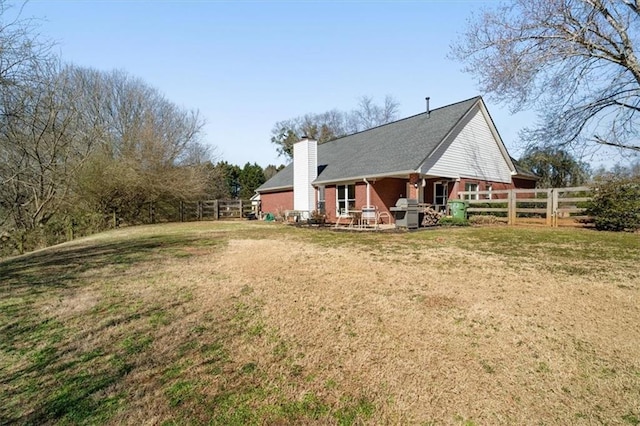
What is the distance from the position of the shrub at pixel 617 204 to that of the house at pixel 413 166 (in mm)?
5656

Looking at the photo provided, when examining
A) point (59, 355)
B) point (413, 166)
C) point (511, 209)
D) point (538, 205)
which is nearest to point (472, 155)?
point (538, 205)

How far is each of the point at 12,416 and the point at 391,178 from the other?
49.1 feet

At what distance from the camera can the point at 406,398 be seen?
2.49 meters

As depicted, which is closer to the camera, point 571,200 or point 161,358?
point 161,358

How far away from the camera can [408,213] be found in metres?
12.4

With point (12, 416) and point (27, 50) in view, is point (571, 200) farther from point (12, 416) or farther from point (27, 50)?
point (27, 50)

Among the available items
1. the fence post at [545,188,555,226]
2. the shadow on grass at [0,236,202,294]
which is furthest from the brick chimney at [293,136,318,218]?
the fence post at [545,188,555,226]

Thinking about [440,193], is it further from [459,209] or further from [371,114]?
[371,114]

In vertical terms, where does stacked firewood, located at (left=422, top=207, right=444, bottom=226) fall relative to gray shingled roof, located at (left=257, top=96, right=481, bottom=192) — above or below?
below

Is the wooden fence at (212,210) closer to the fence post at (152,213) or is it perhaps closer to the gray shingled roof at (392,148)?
the fence post at (152,213)

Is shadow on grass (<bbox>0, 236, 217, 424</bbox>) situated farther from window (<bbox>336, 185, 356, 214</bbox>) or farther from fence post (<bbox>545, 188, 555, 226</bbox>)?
fence post (<bbox>545, 188, 555, 226</bbox>)

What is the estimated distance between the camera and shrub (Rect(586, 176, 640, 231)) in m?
10.2

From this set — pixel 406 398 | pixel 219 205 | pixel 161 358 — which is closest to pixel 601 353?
pixel 406 398

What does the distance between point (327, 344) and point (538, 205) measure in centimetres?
1429
